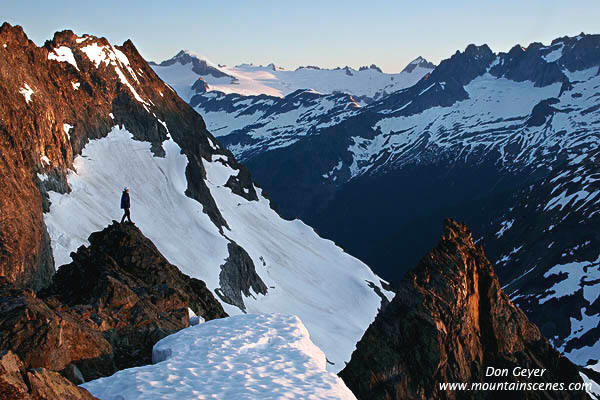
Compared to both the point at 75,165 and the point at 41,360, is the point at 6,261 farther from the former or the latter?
the point at 75,165

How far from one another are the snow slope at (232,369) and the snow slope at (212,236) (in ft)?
123

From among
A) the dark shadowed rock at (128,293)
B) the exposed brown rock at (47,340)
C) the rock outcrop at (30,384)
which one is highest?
the dark shadowed rock at (128,293)

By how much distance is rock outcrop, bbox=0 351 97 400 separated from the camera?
1035cm

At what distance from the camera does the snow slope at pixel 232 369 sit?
13648mm

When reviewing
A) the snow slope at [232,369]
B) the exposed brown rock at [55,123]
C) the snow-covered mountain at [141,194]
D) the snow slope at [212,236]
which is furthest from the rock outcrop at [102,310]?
the snow slope at [212,236]

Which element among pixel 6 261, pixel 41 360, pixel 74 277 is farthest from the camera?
pixel 6 261

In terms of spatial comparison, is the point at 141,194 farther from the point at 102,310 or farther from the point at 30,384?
the point at 30,384

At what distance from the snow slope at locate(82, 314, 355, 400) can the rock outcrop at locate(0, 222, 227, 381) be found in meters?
1.35

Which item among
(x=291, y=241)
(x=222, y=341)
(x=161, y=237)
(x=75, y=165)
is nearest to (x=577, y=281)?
(x=291, y=241)

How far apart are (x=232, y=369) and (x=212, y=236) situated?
226 ft

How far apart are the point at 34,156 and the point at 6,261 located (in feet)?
86.7

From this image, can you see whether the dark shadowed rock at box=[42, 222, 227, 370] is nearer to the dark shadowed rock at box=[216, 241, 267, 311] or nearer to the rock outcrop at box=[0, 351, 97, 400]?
the rock outcrop at box=[0, 351, 97, 400]

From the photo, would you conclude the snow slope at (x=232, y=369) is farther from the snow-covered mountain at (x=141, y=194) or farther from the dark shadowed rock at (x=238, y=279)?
the dark shadowed rock at (x=238, y=279)

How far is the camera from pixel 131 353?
58.1 feet
